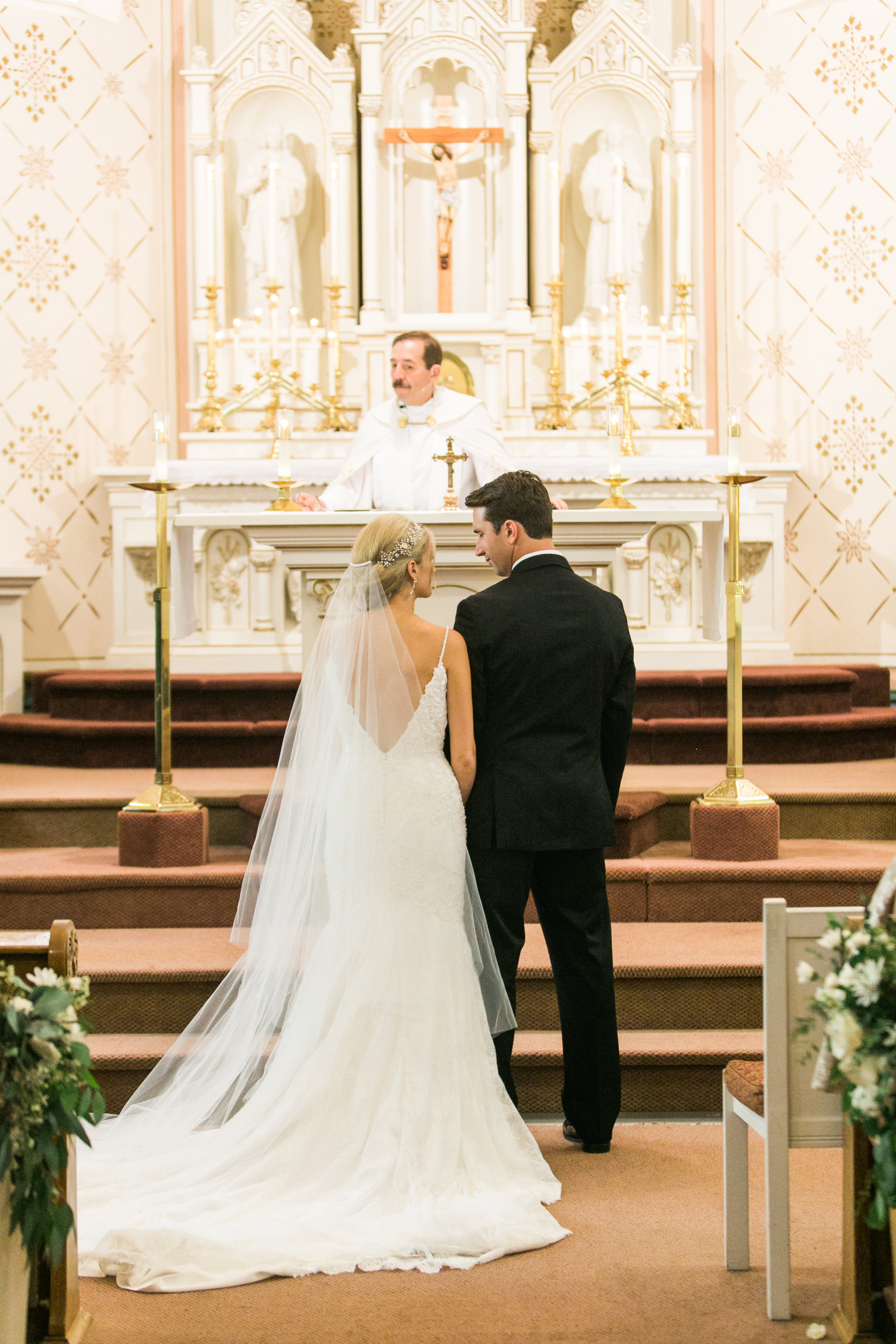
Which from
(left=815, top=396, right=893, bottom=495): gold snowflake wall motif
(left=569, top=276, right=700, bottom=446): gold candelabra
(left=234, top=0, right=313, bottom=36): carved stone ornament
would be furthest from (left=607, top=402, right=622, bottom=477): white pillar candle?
(left=234, top=0, right=313, bottom=36): carved stone ornament

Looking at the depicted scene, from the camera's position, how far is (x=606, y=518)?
5309 millimetres

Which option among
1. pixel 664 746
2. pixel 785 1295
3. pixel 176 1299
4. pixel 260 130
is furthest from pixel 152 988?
pixel 260 130

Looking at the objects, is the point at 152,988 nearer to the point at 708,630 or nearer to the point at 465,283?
the point at 708,630

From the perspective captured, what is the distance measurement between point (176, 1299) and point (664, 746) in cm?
412

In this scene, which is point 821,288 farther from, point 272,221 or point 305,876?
point 305,876

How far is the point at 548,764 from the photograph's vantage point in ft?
11.8

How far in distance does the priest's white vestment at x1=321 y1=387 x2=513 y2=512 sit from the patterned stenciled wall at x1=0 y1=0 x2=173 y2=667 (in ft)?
9.67

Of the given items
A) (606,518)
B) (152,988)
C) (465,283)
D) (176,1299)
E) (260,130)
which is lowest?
(176,1299)

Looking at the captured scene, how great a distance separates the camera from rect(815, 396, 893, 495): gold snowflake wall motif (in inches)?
328

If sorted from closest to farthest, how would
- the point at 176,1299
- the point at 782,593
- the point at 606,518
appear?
the point at 176,1299 → the point at 606,518 → the point at 782,593

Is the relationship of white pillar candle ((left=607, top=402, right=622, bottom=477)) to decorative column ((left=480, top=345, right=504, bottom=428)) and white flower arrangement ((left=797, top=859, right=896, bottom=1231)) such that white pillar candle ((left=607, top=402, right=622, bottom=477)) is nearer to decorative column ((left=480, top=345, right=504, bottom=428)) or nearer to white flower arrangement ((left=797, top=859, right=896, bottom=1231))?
decorative column ((left=480, top=345, right=504, bottom=428))

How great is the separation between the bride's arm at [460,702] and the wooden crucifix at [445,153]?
16.6 feet

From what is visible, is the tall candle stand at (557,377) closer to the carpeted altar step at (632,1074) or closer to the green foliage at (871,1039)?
the carpeted altar step at (632,1074)

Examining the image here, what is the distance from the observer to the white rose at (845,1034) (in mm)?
2314
